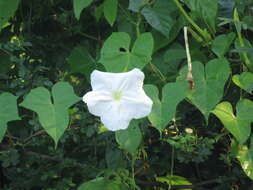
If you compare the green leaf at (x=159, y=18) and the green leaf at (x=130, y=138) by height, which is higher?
the green leaf at (x=159, y=18)

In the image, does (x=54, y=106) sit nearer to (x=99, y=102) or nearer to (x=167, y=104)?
(x=99, y=102)

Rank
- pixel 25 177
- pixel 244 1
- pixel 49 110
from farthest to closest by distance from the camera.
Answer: pixel 25 177 → pixel 244 1 → pixel 49 110

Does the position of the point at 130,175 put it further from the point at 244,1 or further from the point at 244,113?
the point at 244,1

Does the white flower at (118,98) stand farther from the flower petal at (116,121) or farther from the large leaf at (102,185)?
the large leaf at (102,185)

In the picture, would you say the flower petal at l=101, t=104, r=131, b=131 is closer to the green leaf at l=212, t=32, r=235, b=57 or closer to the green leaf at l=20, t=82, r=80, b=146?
the green leaf at l=20, t=82, r=80, b=146

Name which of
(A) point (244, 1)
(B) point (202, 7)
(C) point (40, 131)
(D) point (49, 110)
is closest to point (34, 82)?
(C) point (40, 131)

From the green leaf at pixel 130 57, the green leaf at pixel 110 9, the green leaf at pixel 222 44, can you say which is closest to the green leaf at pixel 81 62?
the green leaf at pixel 110 9

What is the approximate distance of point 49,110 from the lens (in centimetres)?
119

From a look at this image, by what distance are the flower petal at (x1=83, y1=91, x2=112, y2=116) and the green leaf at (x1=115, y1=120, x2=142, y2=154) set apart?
0.09 m

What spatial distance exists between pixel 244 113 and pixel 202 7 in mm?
317

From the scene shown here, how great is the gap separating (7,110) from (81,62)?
0.42m

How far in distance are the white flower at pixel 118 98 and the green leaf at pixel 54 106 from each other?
0.07 m

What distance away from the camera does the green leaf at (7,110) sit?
3.87ft

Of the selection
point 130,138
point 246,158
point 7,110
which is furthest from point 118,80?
point 246,158
